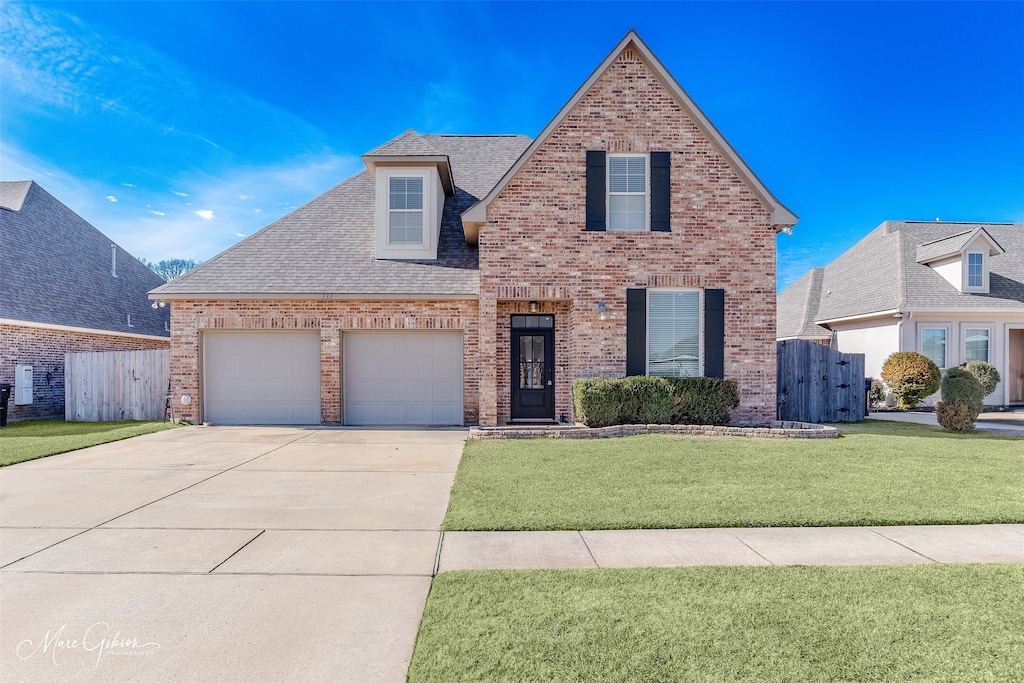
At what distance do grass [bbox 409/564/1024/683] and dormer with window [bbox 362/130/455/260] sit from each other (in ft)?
33.7

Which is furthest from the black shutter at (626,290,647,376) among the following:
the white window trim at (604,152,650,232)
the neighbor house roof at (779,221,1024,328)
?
the neighbor house roof at (779,221,1024,328)

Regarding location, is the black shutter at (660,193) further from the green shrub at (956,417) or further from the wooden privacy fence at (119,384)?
the wooden privacy fence at (119,384)

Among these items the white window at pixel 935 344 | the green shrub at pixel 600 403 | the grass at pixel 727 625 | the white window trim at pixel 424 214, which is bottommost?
the grass at pixel 727 625

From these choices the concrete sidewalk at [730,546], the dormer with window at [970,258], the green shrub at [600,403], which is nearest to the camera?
the concrete sidewalk at [730,546]

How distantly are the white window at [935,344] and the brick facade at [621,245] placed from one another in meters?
8.47

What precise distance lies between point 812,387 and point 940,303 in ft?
22.4

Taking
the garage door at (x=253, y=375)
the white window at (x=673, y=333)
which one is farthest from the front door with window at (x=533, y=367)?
the garage door at (x=253, y=375)

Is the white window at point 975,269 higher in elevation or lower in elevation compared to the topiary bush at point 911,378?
higher

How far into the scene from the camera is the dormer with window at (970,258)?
1605cm

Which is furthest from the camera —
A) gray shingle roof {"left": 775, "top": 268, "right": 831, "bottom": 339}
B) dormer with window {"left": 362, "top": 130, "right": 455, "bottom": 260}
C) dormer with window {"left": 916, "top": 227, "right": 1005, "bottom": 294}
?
gray shingle roof {"left": 775, "top": 268, "right": 831, "bottom": 339}

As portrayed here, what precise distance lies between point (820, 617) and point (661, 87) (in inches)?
439

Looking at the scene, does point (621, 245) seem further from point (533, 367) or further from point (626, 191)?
point (533, 367)

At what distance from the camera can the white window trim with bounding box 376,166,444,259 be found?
1280cm

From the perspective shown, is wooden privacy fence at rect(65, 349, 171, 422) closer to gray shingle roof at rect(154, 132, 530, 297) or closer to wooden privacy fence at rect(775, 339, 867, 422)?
gray shingle roof at rect(154, 132, 530, 297)
